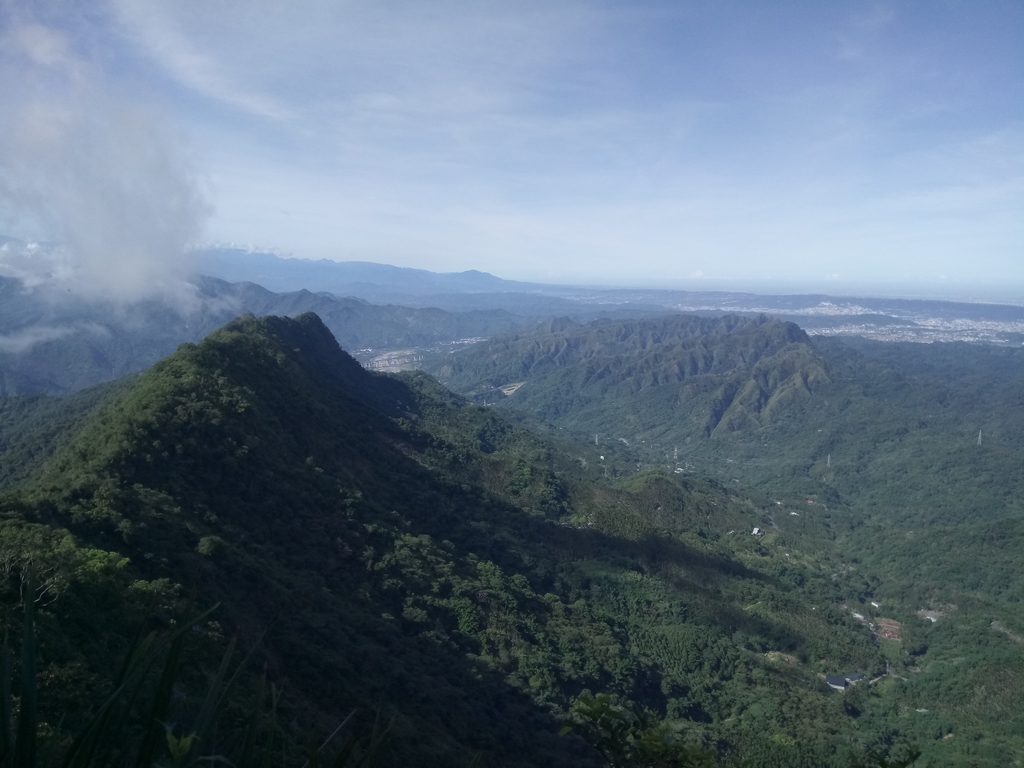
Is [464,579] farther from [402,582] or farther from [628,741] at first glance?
[628,741]

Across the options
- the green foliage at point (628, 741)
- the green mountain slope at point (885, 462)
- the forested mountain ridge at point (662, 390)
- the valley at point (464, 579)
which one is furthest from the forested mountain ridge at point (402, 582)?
the forested mountain ridge at point (662, 390)

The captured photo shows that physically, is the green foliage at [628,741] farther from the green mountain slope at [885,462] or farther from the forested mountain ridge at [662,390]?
the forested mountain ridge at [662,390]

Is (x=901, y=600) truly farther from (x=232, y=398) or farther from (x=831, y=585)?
(x=232, y=398)

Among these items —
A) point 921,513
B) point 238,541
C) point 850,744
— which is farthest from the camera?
point 921,513

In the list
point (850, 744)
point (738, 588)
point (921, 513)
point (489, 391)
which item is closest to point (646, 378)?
point (489, 391)

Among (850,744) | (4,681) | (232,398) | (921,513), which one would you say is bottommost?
(921,513)

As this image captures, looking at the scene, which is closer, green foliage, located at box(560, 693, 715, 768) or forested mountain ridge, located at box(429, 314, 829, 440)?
green foliage, located at box(560, 693, 715, 768)

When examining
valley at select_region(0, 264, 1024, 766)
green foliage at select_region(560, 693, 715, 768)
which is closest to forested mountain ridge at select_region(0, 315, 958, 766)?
valley at select_region(0, 264, 1024, 766)

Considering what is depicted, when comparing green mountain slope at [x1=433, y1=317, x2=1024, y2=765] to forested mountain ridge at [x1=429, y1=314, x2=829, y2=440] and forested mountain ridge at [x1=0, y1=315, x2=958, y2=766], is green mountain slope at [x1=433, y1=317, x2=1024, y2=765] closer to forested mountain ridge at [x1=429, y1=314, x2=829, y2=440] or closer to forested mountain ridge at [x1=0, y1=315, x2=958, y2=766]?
forested mountain ridge at [x1=429, y1=314, x2=829, y2=440]
